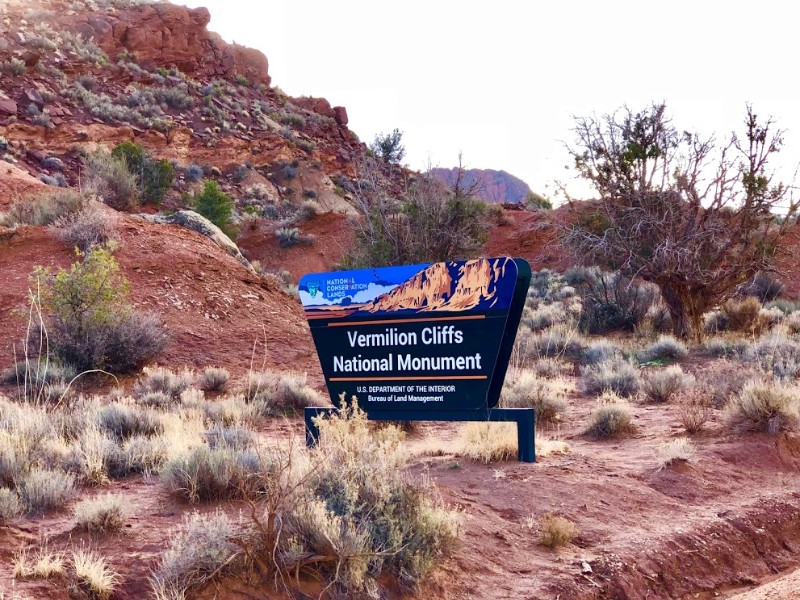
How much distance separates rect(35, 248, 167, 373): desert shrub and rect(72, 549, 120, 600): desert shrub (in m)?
9.24

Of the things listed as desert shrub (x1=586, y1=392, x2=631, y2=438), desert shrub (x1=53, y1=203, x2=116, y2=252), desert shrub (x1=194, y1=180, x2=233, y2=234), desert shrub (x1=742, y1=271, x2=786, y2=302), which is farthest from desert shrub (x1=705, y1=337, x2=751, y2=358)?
desert shrub (x1=194, y1=180, x2=233, y2=234)

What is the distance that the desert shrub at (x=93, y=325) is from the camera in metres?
13.5

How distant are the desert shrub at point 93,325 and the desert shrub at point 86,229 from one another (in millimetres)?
3354

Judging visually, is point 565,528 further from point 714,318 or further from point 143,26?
point 143,26

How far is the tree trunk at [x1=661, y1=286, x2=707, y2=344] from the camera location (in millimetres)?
18953

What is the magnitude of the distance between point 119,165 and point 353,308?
2257 cm

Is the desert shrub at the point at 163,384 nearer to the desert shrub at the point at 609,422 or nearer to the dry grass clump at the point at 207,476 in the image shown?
the dry grass clump at the point at 207,476

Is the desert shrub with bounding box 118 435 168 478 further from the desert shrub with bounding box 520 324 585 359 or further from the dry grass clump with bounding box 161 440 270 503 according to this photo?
the desert shrub with bounding box 520 324 585 359

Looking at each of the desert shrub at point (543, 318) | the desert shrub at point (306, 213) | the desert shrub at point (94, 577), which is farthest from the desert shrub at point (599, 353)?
the desert shrub at point (306, 213)

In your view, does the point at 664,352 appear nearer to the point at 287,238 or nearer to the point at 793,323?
the point at 793,323

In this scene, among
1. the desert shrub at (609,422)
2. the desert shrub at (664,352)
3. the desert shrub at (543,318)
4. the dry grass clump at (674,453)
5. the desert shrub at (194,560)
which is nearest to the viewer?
the desert shrub at (194,560)

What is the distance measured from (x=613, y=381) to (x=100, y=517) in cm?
915

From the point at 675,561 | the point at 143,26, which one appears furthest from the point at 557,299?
the point at 143,26

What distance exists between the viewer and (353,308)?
26.7 feet
